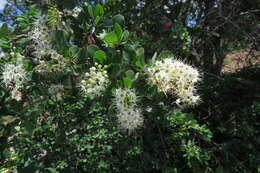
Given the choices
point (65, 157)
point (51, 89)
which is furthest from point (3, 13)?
point (51, 89)

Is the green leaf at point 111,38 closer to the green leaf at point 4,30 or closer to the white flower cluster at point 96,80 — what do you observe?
the white flower cluster at point 96,80

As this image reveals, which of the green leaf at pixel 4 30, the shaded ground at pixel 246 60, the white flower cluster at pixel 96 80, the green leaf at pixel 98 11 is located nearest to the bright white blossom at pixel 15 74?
the green leaf at pixel 4 30

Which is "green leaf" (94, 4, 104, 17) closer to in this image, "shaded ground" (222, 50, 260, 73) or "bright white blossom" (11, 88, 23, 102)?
"bright white blossom" (11, 88, 23, 102)

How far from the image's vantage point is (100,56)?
1006 millimetres

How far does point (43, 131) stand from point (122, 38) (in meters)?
1.67

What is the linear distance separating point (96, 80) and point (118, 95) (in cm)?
11

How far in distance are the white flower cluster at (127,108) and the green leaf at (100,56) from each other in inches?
5.6

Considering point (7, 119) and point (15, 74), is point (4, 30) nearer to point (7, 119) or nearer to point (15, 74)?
point (15, 74)

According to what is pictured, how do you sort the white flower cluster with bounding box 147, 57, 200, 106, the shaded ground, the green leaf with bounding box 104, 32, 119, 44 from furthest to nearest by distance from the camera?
the shaded ground
the white flower cluster with bounding box 147, 57, 200, 106
the green leaf with bounding box 104, 32, 119, 44

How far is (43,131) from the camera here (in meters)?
2.36

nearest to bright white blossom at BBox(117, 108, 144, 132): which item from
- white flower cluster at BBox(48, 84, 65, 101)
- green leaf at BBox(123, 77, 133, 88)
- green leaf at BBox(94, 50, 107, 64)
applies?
green leaf at BBox(123, 77, 133, 88)

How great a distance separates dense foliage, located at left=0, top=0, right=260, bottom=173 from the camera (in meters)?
1.08

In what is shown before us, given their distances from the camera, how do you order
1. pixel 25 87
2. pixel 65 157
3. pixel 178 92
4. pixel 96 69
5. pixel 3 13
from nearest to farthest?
pixel 96 69 → pixel 178 92 → pixel 25 87 → pixel 65 157 → pixel 3 13

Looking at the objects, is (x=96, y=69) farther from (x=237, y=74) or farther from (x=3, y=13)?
(x=3, y=13)
